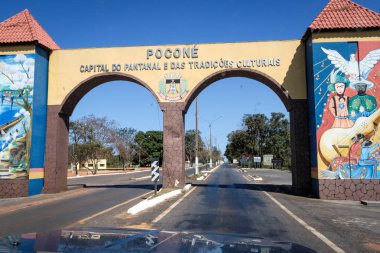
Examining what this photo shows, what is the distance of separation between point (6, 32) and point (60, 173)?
8712 mm

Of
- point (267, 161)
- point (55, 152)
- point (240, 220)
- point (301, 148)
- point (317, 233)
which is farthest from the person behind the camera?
point (267, 161)

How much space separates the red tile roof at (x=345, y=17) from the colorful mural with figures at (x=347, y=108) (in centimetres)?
92

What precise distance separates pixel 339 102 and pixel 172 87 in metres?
9.16

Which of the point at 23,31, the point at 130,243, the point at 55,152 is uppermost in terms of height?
the point at 23,31

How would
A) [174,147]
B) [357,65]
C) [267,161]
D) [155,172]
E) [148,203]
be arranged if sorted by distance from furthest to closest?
1. [267,161]
2. [174,147]
3. [357,65]
4. [155,172]
5. [148,203]

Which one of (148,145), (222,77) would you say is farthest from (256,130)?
(222,77)

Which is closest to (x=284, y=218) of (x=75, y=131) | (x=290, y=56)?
(x=290, y=56)

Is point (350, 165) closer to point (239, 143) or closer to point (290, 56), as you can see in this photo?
point (290, 56)

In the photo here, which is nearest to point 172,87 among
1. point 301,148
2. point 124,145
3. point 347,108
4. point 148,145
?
point 301,148

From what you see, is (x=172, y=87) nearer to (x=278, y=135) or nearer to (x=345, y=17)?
(x=345, y=17)

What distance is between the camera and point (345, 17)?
18.9 metres

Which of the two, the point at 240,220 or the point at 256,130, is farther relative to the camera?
the point at 256,130

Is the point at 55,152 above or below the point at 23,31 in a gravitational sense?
below

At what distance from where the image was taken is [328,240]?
783cm
